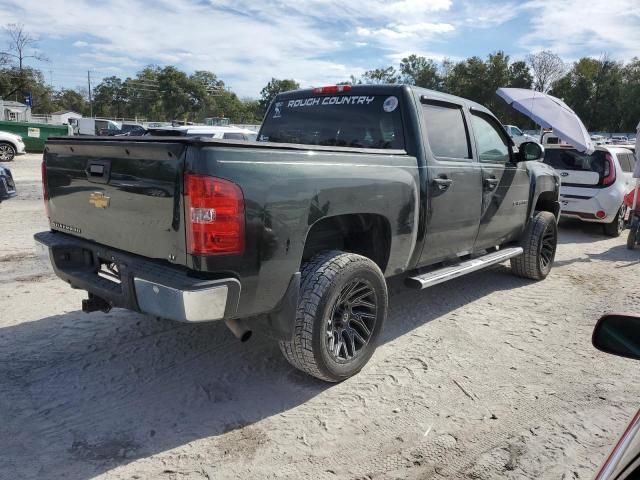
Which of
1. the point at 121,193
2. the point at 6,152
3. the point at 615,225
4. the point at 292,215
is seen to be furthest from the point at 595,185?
the point at 6,152

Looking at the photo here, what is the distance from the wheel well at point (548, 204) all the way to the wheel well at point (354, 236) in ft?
11.3

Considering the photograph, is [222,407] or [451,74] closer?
[222,407]

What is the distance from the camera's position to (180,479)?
2.50m

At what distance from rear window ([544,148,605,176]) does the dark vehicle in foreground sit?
828 centimetres

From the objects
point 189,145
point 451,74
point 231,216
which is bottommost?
point 231,216

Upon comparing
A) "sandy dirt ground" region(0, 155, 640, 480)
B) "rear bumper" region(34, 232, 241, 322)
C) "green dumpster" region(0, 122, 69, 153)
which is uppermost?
"green dumpster" region(0, 122, 69, 153)

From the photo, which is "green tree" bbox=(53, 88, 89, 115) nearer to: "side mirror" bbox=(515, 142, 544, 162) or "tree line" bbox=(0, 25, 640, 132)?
"tree line" bbox=(0, 25, 640, 132)

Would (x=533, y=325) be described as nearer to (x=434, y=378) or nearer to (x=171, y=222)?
(x=434, y=378)

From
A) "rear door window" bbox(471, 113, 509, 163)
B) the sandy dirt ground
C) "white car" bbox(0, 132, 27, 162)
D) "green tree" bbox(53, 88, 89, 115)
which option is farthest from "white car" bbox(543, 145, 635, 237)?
"green tree" bbox(53, 88, 89, 115)

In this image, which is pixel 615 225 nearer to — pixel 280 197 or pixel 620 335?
pixel 280 197

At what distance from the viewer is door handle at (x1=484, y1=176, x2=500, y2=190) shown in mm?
4734

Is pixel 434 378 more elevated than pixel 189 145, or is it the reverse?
pixel 189 145

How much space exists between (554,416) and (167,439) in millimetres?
2346

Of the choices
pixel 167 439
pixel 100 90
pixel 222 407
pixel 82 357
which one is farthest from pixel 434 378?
pixel 100 90
